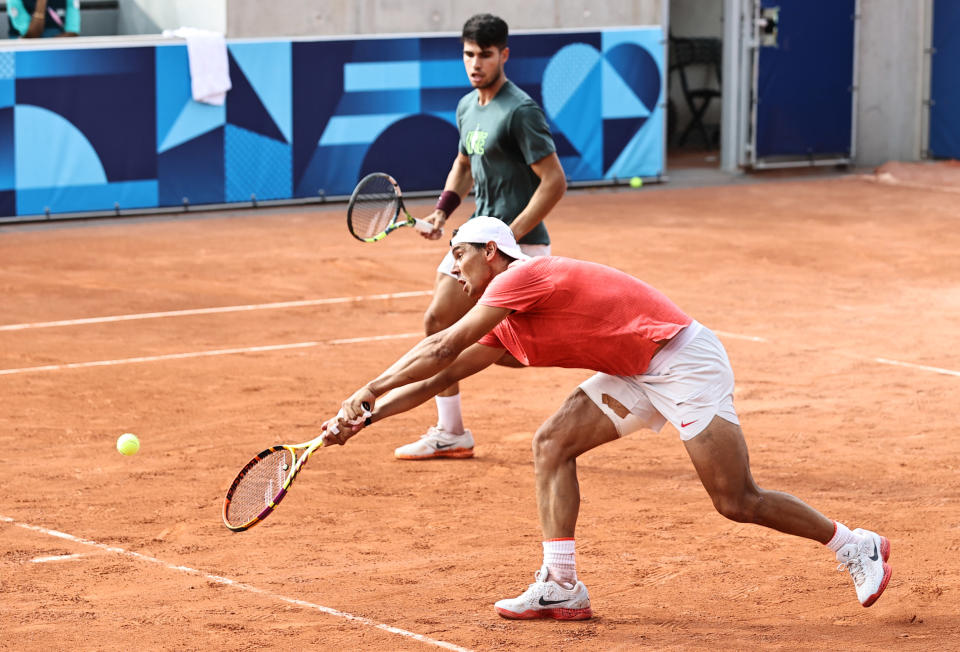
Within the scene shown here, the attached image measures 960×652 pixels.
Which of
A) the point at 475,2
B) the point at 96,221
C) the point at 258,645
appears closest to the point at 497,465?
the point at 258,645

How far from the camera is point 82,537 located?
7090 millimetres

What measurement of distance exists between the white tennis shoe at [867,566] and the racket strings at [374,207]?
4046 mm

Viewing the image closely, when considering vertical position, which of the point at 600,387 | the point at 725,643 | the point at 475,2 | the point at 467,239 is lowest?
the point at 725,643

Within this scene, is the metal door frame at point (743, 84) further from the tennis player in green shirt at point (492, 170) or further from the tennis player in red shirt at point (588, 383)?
the tennis player in red shirt at point (588, 383)

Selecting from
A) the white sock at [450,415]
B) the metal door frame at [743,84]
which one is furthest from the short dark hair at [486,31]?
the metal door frame at [743,84]

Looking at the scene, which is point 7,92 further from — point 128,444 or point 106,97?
point 128,444

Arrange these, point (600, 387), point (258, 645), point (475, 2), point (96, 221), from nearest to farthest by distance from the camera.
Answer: point (258, 645) → point (600, 387) → point (96, 221) → point (475, 2)

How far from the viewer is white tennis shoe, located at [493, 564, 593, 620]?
6.02m

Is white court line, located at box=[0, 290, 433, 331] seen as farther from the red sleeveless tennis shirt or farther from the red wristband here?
the red sleeveless tennis shirt

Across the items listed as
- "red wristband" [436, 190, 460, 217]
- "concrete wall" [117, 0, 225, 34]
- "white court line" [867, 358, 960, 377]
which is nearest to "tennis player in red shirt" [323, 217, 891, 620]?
"red wristband" [436, 190, 460, 217]

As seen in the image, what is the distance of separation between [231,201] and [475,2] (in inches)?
164

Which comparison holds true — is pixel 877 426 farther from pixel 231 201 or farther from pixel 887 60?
pixel 887 60

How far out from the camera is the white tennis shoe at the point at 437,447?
28.0ft

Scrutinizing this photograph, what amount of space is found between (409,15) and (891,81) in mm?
7931
